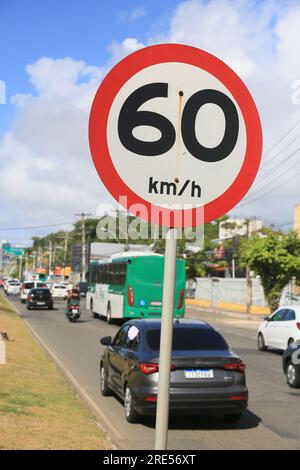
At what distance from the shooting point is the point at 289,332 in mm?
19844

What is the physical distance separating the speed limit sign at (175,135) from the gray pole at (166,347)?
0.17 meters

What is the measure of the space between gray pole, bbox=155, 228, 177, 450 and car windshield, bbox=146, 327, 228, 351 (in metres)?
7.08

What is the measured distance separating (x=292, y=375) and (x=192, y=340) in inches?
183

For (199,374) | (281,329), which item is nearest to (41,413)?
(199,374)

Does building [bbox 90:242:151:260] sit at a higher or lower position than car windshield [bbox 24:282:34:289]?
higher

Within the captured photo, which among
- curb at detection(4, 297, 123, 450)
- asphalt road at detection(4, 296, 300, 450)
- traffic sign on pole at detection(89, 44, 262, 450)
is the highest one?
traffic sign on pole at detection(89, 44, 262, 450)

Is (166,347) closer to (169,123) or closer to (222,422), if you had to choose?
(169,123)

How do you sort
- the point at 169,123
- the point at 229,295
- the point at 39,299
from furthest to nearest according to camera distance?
the point at 229,295 < the point at 39,299 < the point at 169,123

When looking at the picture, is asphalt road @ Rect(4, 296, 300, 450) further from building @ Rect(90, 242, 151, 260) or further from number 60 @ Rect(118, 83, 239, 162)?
building @ Rect(90, 242, 151, 260)

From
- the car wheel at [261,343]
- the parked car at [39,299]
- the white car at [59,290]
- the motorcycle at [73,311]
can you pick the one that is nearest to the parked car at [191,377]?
the car wheel at [261,343]

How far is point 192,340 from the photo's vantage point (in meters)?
10.0

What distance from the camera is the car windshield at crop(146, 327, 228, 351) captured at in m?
9.86

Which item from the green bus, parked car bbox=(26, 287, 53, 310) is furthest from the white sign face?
parked car bbox=(26, 287, 53, 310)
